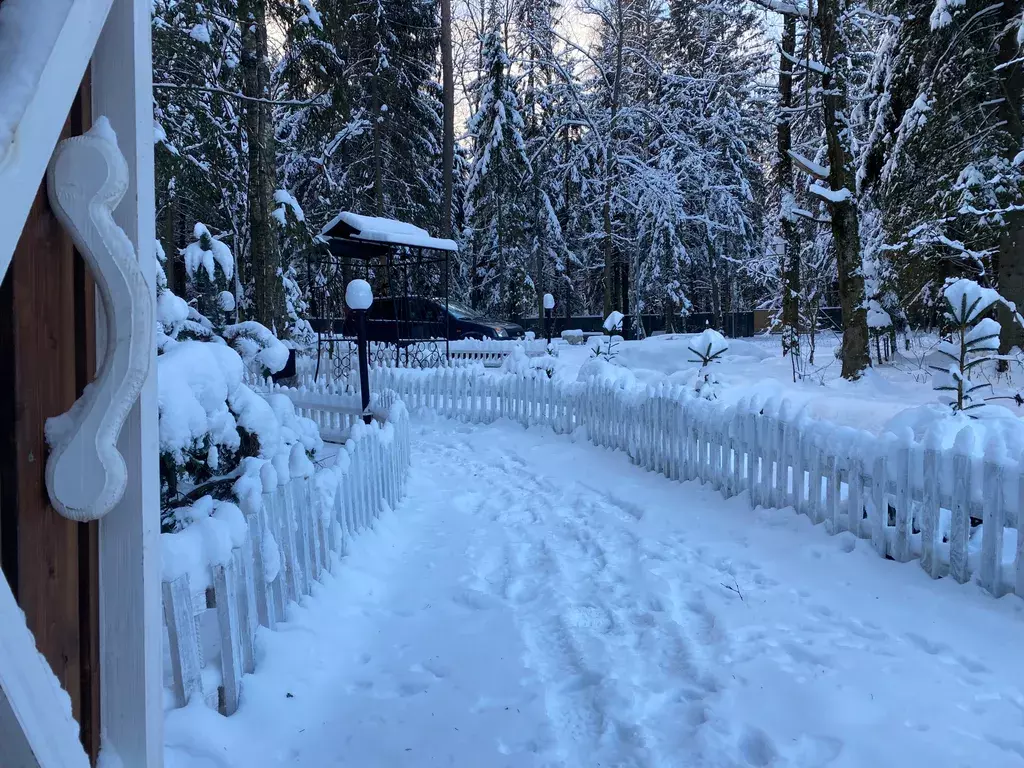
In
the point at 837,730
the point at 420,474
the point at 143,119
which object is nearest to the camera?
the point at 143,119

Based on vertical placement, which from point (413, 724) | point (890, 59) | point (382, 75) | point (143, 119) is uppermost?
point (382, 75)

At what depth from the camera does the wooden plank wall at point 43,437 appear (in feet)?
3.84

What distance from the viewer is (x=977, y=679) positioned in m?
2.98

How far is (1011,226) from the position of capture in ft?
33.4

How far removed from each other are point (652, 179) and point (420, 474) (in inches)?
767

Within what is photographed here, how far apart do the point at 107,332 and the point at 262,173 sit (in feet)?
31.5

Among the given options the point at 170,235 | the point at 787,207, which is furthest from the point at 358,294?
the point at 170,235

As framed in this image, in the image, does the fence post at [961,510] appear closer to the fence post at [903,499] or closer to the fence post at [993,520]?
the fence post at [993,520]

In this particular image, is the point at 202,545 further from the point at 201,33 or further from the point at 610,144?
the point at 610,144

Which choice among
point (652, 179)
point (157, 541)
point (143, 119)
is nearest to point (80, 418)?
point (157, 541)

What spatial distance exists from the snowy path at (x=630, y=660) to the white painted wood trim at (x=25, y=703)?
1.50 m

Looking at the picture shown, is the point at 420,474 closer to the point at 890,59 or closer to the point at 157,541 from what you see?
the point at 157,541

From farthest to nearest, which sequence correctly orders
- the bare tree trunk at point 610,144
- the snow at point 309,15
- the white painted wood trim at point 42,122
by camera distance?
the bare tree trunk at point 610,144, the snow at point 309,15, the white painted wood trim at point 42,122

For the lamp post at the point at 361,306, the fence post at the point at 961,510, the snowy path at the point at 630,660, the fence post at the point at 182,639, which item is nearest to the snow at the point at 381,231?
the lamp post at the point at 361,306
